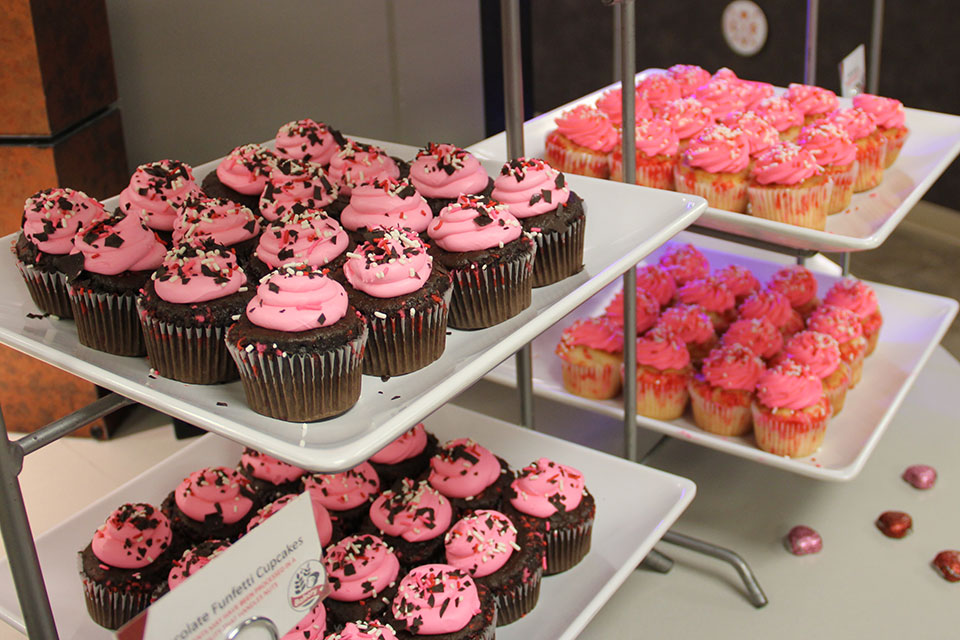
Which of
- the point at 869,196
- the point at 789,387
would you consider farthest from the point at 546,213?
the point at 869,196

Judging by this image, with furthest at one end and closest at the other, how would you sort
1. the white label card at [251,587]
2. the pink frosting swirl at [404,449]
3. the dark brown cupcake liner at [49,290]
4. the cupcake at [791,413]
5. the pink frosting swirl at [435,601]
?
the cupcake at [791,413] < the pink frosting swirl at [404,449] < the pink frosting swirl at [435,601] < the dark brown cupcake liner at [49,290] < the white label card at [251,587]

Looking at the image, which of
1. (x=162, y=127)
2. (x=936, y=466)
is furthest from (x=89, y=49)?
(x=936, y=466)

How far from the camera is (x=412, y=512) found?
1.79m

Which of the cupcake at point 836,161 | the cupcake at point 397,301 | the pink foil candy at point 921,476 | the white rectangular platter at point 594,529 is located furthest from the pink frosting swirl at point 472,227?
the pink foil candy at point 921,476

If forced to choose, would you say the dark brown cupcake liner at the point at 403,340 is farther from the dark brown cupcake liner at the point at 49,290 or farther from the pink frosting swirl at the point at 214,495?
the pink frosting swirl at the point at 214,495

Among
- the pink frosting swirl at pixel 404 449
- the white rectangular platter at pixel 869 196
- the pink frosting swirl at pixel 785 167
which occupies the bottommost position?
the pink frosting swirl at pixel 404 449

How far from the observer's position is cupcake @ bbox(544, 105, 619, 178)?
2.36m

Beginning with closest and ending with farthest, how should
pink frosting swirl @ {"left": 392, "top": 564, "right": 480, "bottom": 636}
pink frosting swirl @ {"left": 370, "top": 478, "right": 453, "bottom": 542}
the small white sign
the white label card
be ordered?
the white label card < pink frosting swirl @ {"left": 392, "top": 564, "right": 480, "bottom": 636} < pink frosting swirl @ {"left": 370, "top": 478, "right": 453, "bottom": 542} < the small white sign

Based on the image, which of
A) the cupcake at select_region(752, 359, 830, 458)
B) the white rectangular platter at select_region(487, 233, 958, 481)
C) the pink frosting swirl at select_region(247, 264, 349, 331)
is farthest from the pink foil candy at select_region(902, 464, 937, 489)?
the pink frosting swirl at select_region(247, 264, 349, 331)

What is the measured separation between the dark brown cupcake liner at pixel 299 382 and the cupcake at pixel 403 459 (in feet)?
2.47

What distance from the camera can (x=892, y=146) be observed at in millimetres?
2357

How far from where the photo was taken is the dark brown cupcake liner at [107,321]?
4.56 feet

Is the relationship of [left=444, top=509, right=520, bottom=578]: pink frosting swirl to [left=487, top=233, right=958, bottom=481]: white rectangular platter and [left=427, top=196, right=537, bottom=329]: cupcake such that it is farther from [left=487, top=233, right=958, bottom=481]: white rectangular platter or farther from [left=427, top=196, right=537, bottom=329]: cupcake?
[left=487, top=233, right=958, bottom=481]: white rectangular platter

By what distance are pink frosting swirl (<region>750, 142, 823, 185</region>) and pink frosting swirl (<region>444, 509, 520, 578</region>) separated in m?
0.96
